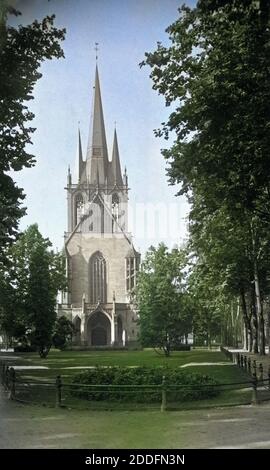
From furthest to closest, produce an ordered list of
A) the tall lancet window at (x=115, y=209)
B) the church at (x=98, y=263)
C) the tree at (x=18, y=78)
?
the church at (x=98, y=263) < the tall lancet window at (x=115, y=209) < the tree at (x=18, y=78)

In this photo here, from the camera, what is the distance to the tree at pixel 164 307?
47397 millimetres

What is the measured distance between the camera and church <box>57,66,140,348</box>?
3369 inches

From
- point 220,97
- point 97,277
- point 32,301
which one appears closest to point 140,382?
point 220,97

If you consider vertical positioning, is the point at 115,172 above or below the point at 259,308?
above

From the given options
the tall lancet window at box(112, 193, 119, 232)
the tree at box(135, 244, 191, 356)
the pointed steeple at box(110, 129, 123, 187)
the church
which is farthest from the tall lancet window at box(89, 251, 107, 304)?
the tree at box(135, 244, 191, 356)

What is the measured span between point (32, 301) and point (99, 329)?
4316cm

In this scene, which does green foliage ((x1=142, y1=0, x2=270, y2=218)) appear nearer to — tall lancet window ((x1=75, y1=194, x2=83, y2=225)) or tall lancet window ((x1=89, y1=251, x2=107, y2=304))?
tall lancet window ((x1=89, y1=251, x2=107, y2=304))

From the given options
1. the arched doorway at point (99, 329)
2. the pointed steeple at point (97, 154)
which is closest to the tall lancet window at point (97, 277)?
the arched doorway at point (99, 329)

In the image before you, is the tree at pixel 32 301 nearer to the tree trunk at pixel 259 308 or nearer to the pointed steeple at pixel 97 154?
the tree trunk at pixel 259 308

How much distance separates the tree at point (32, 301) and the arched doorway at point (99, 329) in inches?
1530

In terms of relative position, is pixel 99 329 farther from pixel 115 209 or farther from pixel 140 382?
pixel 140 382

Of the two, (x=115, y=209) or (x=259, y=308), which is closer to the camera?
(x=259, y=308)

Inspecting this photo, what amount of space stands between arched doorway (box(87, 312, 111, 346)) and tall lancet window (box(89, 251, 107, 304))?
297 centimetres

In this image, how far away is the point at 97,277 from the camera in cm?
8962
